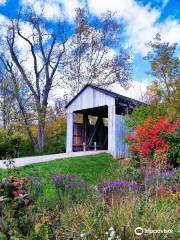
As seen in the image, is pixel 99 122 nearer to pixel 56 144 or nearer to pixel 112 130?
pixel 112 130

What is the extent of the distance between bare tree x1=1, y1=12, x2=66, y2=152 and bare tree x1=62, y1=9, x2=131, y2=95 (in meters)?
1.67

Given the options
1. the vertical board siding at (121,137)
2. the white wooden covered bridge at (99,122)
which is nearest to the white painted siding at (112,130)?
the white wooden covered bridge at (99,122)

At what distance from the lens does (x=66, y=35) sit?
1037 inches

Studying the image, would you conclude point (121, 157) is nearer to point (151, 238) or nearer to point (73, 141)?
point (73, 141)

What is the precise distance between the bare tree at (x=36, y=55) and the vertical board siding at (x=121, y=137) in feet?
30.2

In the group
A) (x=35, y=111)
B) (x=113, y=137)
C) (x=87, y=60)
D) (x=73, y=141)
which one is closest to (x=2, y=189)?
(x=113, y=137)

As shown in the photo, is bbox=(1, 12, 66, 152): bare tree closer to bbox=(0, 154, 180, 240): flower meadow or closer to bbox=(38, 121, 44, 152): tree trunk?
bbox=(38, 121, 44, 152): tree trunk

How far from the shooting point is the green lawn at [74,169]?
7.85 metres

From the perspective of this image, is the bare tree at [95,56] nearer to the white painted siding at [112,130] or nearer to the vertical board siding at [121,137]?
the vertical board siding at [121,137]

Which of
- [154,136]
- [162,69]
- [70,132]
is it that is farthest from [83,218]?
[162,69]

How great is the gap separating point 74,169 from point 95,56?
62.5 ft

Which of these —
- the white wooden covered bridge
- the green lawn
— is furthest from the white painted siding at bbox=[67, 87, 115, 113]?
the green lawn

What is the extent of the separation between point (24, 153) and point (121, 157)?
10050mm

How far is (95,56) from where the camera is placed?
2775 cm
